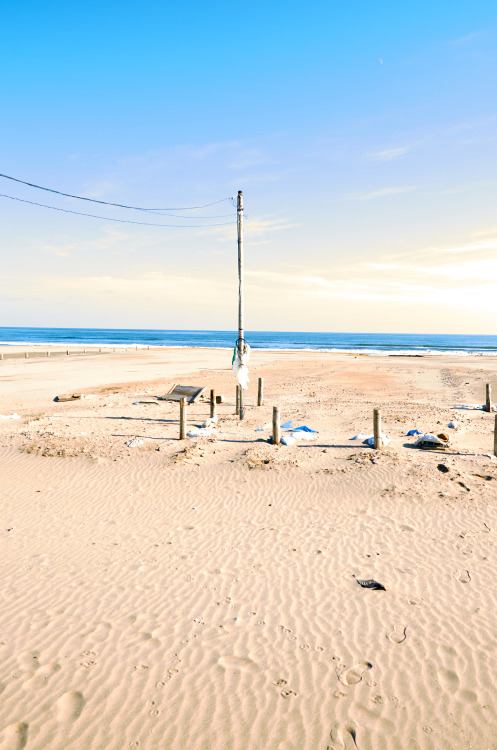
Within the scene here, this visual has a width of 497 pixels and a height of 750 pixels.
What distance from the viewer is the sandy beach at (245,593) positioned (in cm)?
541

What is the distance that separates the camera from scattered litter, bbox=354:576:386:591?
8117 millimetres

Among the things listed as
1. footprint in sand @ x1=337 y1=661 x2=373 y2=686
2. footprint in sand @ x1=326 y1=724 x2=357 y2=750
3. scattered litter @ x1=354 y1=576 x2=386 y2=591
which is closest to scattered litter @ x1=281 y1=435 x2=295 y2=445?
scattered litter @ x1=354 y1=576 x2=386 y2=591

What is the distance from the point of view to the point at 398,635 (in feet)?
22.4

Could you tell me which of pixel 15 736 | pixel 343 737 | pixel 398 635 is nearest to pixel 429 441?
pixel 398 635

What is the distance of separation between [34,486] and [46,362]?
142 ft

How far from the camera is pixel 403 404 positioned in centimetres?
2620

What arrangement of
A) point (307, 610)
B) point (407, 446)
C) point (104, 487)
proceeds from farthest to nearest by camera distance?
point (407, 446) → point (104, 487) → point (307, 610)

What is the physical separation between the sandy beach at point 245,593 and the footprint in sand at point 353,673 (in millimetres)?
20

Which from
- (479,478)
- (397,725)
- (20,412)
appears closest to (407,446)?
(479,478)

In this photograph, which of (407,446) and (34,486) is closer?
(34,486)

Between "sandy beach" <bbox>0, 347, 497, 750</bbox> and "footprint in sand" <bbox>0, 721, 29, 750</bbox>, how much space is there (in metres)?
0.02

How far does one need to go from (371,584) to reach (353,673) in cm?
233

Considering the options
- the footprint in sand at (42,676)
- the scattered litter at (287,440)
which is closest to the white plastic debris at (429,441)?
the scattered litter at (287,440)

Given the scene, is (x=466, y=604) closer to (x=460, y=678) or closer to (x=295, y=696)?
(x=460, y=678)
